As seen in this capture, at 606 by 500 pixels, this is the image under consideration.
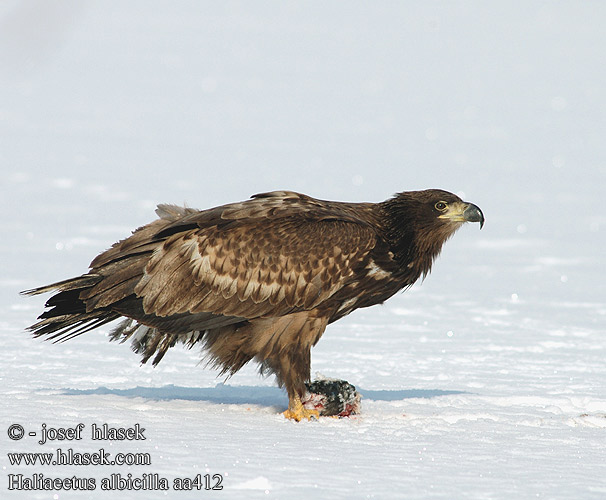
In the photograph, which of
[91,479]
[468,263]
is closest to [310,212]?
[91,479]

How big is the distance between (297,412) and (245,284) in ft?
3.53

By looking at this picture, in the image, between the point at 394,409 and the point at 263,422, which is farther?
the point at 394,409

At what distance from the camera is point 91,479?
5.20m

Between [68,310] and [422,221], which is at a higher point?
[422,221]

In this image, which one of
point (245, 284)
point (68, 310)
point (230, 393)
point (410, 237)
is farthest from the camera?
point (230, 393)

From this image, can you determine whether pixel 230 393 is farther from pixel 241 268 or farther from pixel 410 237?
pixel 410 237

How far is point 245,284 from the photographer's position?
7707 mm

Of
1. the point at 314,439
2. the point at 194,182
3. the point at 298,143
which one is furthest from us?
the point at 298,143

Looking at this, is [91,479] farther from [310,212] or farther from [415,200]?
[415,200]

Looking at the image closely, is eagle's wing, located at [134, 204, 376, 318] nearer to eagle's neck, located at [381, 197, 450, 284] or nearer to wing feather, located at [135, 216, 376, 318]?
wing feather, located at [135, 216, 376, 318]

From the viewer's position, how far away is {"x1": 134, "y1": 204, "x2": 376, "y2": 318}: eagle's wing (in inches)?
302

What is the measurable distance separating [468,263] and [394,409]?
9626 mm

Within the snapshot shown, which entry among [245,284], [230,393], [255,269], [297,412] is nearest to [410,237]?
[255,269]

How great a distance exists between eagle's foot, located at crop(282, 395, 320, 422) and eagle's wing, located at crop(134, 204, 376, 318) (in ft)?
2.34
